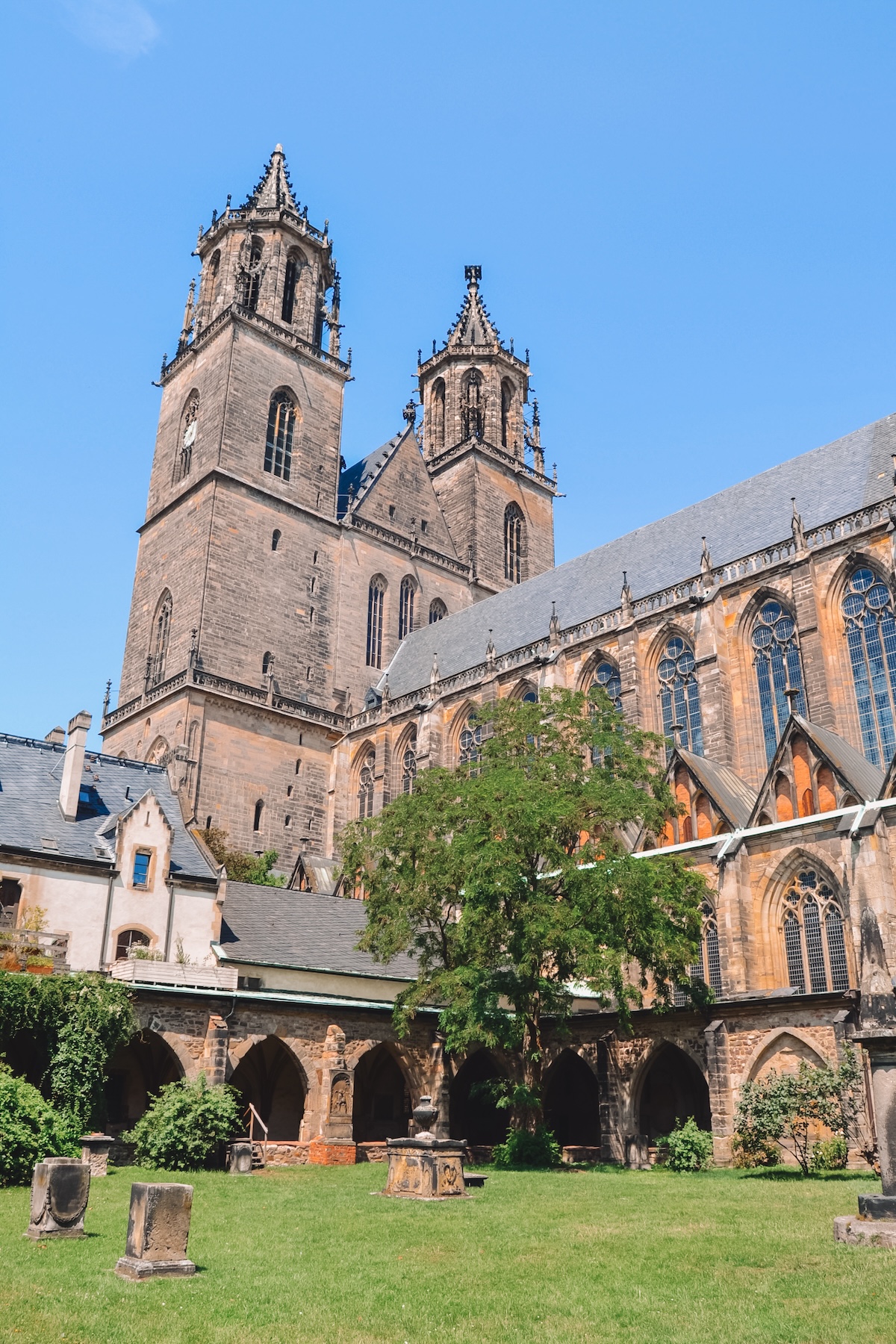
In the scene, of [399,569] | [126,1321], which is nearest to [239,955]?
[126,1321]

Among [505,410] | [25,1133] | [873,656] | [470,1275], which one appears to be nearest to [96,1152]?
[25,1133]

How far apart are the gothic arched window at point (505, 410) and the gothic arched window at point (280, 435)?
16155 mm

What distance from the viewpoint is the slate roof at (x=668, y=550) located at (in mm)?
37375

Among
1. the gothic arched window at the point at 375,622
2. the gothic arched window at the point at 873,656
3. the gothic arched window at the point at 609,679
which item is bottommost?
the gothic arched window at the point at 873,656

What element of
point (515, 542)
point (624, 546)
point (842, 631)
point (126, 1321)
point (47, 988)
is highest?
point (515, 542)

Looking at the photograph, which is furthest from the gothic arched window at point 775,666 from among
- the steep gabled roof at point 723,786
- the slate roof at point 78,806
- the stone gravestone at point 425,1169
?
the stone gravestone at point 425,1169

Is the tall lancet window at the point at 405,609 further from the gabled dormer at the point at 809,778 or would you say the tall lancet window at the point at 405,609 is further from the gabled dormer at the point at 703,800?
the gabled dormer at the point at 809,778

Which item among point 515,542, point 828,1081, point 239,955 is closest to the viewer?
point 828,1081

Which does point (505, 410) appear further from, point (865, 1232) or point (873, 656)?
point (865, 1232)

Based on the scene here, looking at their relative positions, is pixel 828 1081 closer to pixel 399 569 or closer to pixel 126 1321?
pixel 126 1321

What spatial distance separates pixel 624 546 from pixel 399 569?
540 inches

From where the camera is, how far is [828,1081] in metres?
20.5

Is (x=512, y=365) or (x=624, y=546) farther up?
(x=512, y=365)

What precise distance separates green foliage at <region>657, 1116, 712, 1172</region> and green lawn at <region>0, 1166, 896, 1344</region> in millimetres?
6242
